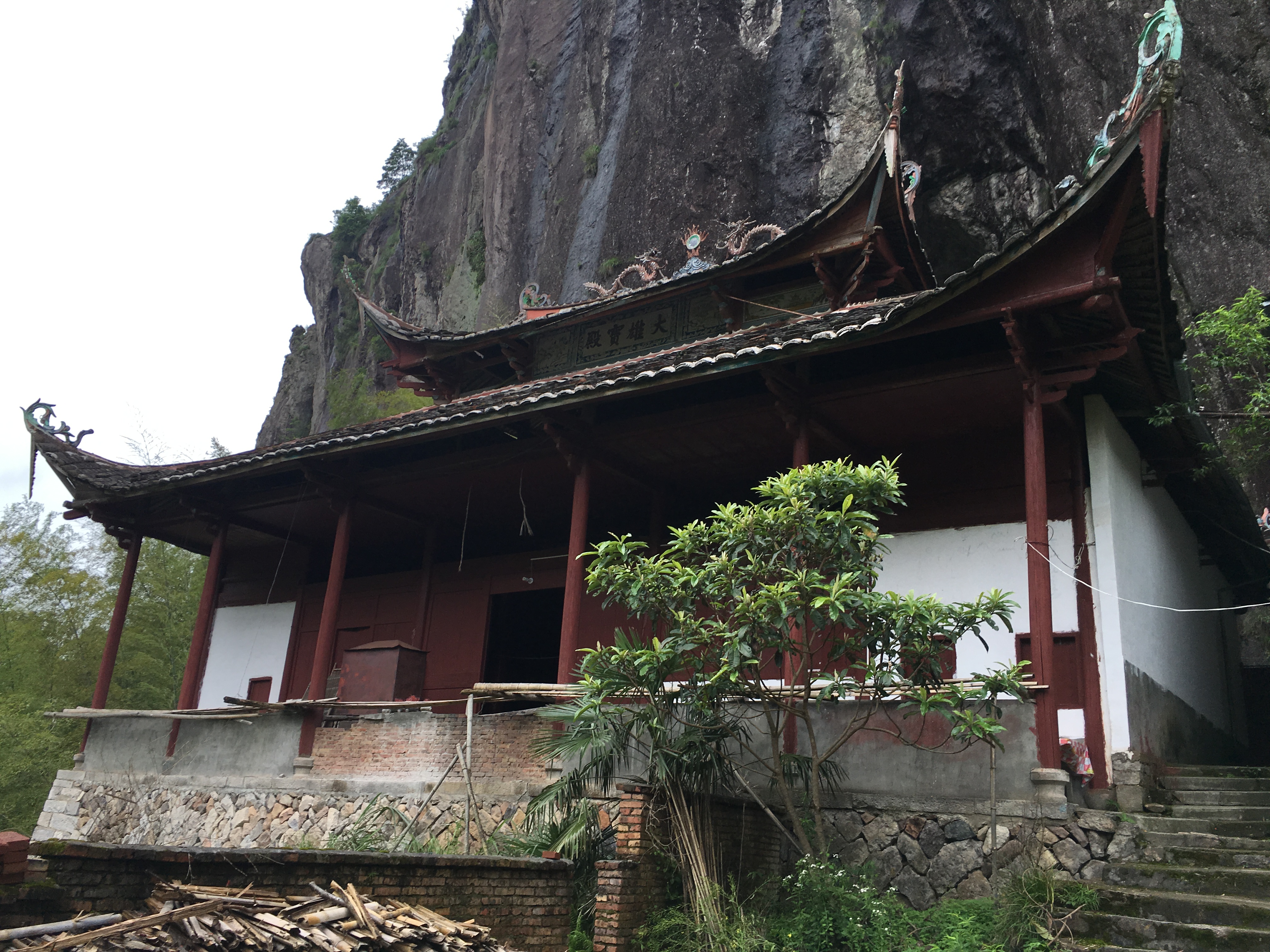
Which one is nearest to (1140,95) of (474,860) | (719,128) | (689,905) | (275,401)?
(689,905)

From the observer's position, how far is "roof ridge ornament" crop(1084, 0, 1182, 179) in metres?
7.31

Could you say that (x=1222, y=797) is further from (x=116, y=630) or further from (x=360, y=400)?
(x=360, y=400)

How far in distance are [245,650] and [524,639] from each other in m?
4.64

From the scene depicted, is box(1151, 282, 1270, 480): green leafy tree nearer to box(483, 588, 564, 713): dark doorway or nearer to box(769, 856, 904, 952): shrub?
box(769, 856, 904, 952): shrub

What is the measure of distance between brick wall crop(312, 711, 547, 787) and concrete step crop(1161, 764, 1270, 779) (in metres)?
5.86

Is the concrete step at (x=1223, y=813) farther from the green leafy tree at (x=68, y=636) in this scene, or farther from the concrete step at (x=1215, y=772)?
the green leafy tree at (x=68, y=636)

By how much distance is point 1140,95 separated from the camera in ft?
25.4

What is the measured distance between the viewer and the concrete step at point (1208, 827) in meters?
7.54

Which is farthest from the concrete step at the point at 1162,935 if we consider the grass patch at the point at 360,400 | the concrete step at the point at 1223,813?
the grass patch at the point at 360,400

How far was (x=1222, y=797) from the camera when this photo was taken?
8445 millimetres

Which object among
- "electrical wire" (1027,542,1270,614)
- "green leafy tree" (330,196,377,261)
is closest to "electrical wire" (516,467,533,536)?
"electrical wire" (1027,542,1270,614)

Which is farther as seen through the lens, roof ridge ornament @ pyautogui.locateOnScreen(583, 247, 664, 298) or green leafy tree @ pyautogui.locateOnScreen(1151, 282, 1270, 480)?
roof ridge ornament @ pyautogui.locateOnScreen(583, 247, 664, 298)

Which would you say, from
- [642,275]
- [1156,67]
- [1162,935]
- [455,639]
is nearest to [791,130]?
[642,275]

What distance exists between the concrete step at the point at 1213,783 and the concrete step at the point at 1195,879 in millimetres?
2028
